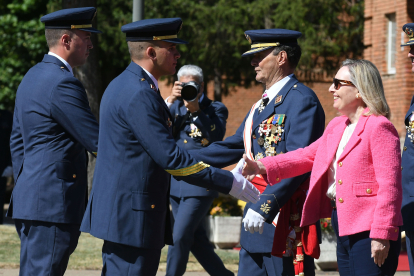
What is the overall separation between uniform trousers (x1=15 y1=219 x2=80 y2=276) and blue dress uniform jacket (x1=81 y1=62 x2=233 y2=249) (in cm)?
51

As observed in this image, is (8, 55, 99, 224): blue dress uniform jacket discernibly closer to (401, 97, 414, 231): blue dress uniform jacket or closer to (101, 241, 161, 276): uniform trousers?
(101, 241, 161, 276): uniform trousers

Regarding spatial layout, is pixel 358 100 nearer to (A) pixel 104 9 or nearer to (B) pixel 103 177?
(B) pixel 103 177

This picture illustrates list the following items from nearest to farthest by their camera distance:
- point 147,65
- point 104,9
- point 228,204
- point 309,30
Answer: point 147,65
point 228,204
point 309,30
point 104,9

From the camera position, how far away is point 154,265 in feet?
11.3

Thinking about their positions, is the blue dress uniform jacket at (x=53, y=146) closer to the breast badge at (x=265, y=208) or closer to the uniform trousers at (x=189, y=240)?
the breast badge at (x=265, y=208)

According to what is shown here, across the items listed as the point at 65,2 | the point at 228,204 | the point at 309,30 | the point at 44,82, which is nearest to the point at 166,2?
the point at 309,30

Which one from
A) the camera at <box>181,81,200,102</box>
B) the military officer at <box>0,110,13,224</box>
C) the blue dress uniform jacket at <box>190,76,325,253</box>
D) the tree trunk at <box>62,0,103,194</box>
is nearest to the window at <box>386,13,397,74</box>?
→ the tree trunk at <box>62,0,103,194</box>

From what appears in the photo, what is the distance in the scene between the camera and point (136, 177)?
335 cm

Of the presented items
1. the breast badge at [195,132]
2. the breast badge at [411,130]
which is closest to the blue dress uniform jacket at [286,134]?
the breast badge at [411,130]

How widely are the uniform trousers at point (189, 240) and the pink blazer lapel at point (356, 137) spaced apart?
2.65 meters

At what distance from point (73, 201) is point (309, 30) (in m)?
11.3

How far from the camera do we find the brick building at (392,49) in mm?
13743

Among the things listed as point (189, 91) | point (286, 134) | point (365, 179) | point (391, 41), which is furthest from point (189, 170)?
point (391, 41)

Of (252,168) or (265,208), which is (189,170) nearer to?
(252,168)
